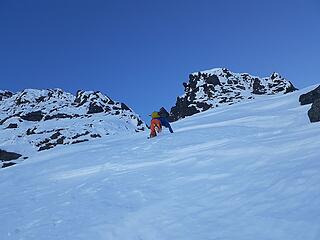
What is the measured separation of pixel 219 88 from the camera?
111 m

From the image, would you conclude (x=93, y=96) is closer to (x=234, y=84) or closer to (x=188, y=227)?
(x=234, y=84)

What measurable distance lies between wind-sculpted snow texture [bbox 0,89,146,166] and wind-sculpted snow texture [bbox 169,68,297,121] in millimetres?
14124

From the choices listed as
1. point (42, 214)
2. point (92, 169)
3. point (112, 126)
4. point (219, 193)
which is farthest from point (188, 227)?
point (112, 126)

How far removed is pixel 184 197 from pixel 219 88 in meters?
→ 106

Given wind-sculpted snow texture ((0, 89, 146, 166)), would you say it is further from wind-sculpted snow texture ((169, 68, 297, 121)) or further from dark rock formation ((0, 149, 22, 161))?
wind-sculpted snow texture ((169, 68, 297, 121))

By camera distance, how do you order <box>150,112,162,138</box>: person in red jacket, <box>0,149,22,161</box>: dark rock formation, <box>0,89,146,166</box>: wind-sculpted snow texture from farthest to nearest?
<box>0,89,146,166</box>: wind-sculpted snow texture → <box>0,149,22,161</box>: dark rock formation → <box>150,112,162,138</box>: person in red jacket

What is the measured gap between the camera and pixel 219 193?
7059 mm

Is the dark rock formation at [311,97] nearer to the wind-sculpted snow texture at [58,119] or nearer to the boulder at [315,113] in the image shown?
the boulder at [315,113]

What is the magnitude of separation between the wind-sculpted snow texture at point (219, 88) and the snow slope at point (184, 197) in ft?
299

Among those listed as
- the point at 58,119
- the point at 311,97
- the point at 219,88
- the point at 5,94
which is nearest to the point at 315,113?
the point at 311,97

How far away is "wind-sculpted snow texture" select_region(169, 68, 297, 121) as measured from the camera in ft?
345

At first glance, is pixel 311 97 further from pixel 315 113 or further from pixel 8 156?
pixel 8 156

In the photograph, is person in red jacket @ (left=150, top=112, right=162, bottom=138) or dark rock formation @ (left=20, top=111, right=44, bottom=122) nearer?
person in red jacket @ (left=150, top=112, right=162, bottom=138)

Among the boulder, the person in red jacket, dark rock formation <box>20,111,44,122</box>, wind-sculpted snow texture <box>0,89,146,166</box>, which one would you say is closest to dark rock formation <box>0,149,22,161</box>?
wind-sculpted snow texture <box>0,89,146,166</box>
